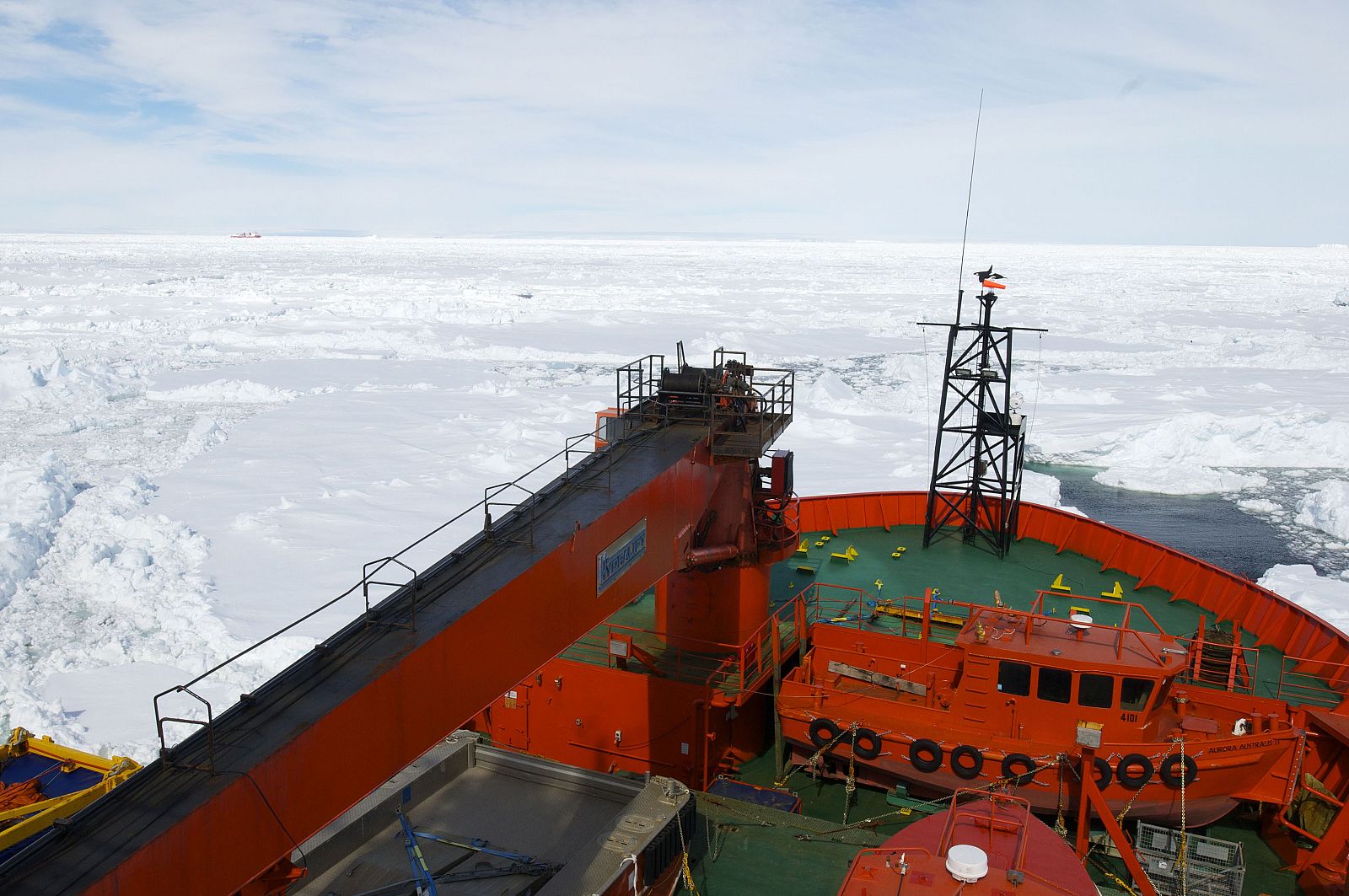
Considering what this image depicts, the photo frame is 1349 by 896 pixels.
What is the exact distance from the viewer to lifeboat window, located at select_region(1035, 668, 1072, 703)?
432 inches

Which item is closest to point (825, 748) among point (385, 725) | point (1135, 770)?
point (1135, 770)

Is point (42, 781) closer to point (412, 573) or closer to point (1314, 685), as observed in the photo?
point (412, 573)

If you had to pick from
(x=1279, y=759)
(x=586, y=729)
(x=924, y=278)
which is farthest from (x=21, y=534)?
(x=924, y=278)

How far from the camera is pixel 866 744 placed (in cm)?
1188

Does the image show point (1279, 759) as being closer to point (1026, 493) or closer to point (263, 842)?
point (263, 842)

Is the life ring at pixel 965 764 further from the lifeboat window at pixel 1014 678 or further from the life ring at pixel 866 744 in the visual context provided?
the life ring at pixel 866 744

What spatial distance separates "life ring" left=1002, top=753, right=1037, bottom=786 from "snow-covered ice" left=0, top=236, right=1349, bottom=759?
1182 centimetres

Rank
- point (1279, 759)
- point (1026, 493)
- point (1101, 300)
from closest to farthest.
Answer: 1. point (1279, 759)
2. point (1026, 493)
3. point (1101, 300)

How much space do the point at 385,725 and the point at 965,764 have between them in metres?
7.70

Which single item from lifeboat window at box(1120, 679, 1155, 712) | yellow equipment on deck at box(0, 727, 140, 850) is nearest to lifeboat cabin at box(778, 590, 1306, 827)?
lifeboat window at box(1120, 679, 1155, 712)

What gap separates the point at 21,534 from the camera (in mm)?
21359

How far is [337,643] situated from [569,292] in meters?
86.0

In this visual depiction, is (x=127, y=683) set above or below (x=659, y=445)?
below

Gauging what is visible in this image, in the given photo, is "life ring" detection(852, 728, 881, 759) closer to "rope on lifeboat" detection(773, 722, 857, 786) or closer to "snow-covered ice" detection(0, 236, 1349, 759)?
"rope on lifeboat" detection(773, 722, 857, 786)
